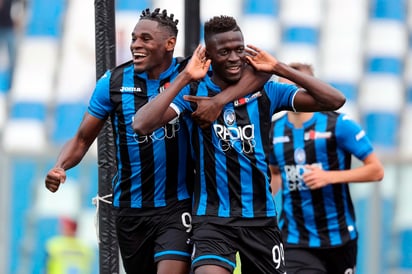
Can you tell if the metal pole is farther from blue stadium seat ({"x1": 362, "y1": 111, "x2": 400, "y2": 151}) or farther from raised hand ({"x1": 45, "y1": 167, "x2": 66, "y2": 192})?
blue stadium seat ({"x1": 362, "y1": 111, "x2": 400, "y2": 151})

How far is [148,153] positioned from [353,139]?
2063mm

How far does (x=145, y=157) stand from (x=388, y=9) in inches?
413

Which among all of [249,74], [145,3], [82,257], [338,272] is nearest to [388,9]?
[145,3]

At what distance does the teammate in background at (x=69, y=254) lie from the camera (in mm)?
12500

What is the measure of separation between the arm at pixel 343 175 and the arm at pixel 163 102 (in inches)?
76.6

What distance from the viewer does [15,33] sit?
16.3 m

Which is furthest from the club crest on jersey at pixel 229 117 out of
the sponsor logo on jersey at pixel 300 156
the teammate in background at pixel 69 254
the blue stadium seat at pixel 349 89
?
the blue stadium seat at pixel 349 89

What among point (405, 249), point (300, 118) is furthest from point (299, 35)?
point (300, 118)

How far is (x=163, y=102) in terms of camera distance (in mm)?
6227

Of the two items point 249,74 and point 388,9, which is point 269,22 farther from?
point 249,74

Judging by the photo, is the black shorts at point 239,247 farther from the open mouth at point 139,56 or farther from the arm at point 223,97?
the open mouth at point 139,56

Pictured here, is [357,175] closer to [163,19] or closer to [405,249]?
[163,19]

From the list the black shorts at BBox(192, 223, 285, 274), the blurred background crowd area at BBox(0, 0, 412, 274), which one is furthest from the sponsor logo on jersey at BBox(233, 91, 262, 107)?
the blurred background crowd area at BBox(0, 0, 412, 274)

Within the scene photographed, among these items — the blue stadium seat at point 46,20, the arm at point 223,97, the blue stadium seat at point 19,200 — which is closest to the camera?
A: the arm at point 223,97
